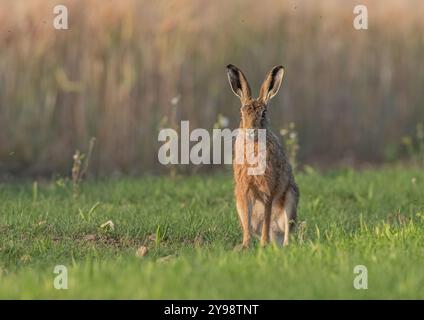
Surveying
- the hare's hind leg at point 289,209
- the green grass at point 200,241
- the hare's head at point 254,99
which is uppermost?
the hare's head at point 254,99

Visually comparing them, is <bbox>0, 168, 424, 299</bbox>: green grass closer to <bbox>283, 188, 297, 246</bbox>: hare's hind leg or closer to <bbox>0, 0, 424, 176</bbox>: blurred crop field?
<bbox>283, 188, 297, 246</bbox>: hare's hind leg

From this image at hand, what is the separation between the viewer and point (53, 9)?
14.3 m

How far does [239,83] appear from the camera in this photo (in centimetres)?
917

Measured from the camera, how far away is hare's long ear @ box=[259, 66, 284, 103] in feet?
29.7

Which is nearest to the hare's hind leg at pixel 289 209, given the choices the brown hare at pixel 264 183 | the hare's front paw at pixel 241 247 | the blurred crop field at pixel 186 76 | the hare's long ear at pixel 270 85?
the brown hare at pixel 264 183

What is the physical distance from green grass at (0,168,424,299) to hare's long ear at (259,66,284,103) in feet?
4.31

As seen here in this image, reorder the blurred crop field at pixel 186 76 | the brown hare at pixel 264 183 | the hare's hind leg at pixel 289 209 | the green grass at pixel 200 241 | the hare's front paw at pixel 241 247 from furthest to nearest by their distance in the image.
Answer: the blurred crop field at pixel 186 76 → the hare's hind leg at pixel 289 209 → the brown hare at pixel 264 183 → the hare's front paw at pixel 241 247 → the green grass at pixel 200 241

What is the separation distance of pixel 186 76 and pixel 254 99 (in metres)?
6.11

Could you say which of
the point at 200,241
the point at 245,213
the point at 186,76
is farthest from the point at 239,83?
the point at 186,76

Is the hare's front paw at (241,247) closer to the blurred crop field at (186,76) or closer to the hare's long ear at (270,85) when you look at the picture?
the hare's long ear at (270,85)

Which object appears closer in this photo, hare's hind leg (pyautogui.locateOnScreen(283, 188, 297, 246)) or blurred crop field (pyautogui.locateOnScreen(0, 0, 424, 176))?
hare's hind leg (pyautogui.locateOnScreen(283, 188, 297, 246))

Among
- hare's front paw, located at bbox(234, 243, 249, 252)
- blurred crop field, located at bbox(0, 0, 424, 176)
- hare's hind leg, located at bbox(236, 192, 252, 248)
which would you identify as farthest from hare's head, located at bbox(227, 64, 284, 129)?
blurred crop field, located at bbox(0, 0, 424, 176)

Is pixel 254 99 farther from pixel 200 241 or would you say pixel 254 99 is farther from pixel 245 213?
pixel 200 241

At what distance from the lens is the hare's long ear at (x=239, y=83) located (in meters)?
8.98
